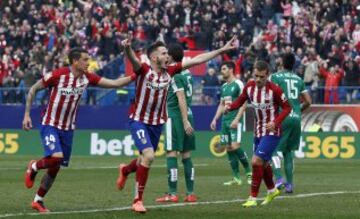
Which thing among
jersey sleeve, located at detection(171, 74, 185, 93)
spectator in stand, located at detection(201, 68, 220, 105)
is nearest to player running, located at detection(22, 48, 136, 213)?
jersey sleeve, located at detection(171, 74, 185, 93)

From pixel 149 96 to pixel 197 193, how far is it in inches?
152

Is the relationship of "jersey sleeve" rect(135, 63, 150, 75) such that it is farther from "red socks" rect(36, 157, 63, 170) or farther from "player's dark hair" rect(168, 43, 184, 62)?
"player's dark hair" rect(168, 43, 184, 62)

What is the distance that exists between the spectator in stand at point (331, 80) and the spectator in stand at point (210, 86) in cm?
364

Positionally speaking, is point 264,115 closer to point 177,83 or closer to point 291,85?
point 177,83

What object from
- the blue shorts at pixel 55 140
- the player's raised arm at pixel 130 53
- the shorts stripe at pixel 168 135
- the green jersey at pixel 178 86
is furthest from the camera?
the shorts stripe at pixel 168 135

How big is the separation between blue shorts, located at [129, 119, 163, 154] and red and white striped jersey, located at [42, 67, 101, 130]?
880 mm

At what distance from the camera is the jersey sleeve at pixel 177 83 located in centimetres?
1845

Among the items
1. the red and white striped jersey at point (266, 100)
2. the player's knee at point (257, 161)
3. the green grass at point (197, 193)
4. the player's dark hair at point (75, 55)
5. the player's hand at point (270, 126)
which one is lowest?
the green grass at point (197, 193)

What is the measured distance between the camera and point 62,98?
52.5ft

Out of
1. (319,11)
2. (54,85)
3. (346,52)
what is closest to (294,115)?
(54,85)

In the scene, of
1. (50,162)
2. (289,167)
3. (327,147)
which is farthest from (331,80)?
(50,162)

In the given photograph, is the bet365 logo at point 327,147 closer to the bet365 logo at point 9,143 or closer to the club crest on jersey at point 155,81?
the bet365 logo at point 9,143

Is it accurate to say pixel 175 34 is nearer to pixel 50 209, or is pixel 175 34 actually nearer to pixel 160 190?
pixel 160 190

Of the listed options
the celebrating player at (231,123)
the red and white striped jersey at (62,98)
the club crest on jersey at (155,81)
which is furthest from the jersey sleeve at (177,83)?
the celebrating player at (231,123)
